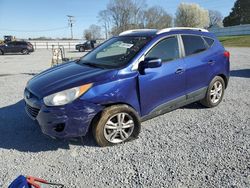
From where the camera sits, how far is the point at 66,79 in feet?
13.1

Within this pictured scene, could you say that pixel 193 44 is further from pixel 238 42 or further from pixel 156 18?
pixel 156 18

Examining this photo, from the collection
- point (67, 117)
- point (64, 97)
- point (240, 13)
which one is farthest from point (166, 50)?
point (240, 13)

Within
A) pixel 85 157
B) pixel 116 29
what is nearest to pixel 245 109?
pixel 85 157

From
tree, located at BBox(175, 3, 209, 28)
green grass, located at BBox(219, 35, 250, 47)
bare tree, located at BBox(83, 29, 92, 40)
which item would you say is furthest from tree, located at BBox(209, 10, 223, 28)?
green grass, located at BBox(219, 35, 250, 47)

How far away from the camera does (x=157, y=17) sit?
7744cm

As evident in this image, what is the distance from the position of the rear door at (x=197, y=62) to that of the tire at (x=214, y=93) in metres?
0.21

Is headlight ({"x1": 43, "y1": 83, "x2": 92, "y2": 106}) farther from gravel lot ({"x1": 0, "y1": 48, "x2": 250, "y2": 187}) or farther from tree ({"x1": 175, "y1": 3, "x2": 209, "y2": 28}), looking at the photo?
tree ({"x1": 175, "y1": 3, "x2": 209, "y2": 28})

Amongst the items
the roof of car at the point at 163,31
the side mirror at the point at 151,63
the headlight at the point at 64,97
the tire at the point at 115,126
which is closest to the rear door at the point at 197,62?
the roof of car at the point at 163,31

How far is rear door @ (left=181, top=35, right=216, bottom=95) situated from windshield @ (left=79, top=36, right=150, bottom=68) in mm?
925

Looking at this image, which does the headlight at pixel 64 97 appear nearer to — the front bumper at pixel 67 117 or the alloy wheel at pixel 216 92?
the front bumper at pixel 67 117

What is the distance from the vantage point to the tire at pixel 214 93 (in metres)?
5.50

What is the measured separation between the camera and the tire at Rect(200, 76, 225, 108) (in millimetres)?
5496

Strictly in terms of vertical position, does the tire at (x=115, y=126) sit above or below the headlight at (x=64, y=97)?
below

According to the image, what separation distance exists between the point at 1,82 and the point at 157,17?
72721 mm
